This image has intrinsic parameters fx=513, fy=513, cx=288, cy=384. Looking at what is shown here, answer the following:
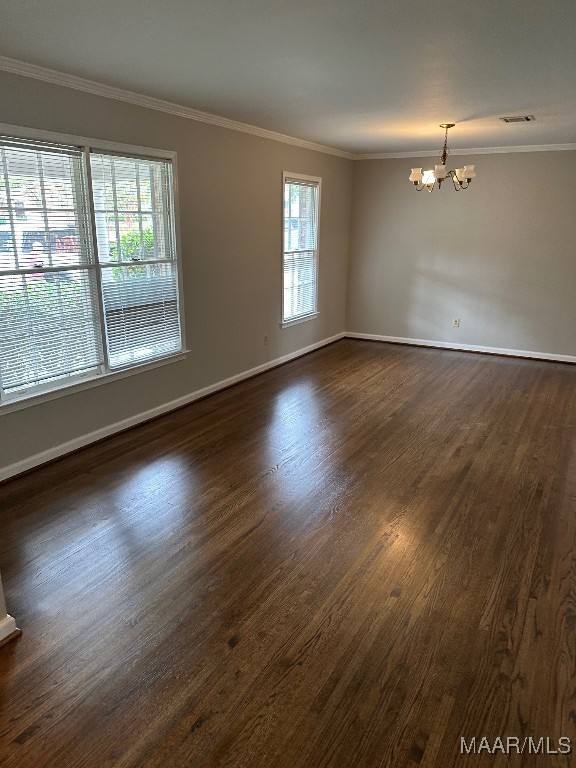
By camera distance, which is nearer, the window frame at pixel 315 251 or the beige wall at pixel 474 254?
the window frame at pixel 315 251

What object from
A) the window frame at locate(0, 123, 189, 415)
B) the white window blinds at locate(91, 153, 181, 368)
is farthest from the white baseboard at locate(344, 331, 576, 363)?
the white window blinds at locate(91, 153, 181, 368)

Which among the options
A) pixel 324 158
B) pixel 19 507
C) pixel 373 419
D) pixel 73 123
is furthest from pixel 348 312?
pixel 19 507

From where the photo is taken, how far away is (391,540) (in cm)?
276

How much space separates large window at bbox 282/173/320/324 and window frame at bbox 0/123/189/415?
1.82 m

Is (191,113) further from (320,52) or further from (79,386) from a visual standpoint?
(79,386)

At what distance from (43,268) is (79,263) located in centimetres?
30

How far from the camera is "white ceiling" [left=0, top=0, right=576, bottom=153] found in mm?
2180

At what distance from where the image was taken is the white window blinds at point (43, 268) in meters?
3.12

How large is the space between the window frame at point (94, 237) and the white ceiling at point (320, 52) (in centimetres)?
39

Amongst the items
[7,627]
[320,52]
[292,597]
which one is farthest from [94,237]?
[292,597]

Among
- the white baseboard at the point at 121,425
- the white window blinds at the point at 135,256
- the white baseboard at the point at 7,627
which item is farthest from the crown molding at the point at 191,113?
the white baseboard at the point at 7,627

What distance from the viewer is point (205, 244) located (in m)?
4.70

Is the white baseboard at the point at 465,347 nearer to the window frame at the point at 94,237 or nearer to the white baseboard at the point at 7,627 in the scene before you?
the window frame at the point at 94,237

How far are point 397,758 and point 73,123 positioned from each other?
3.83m
